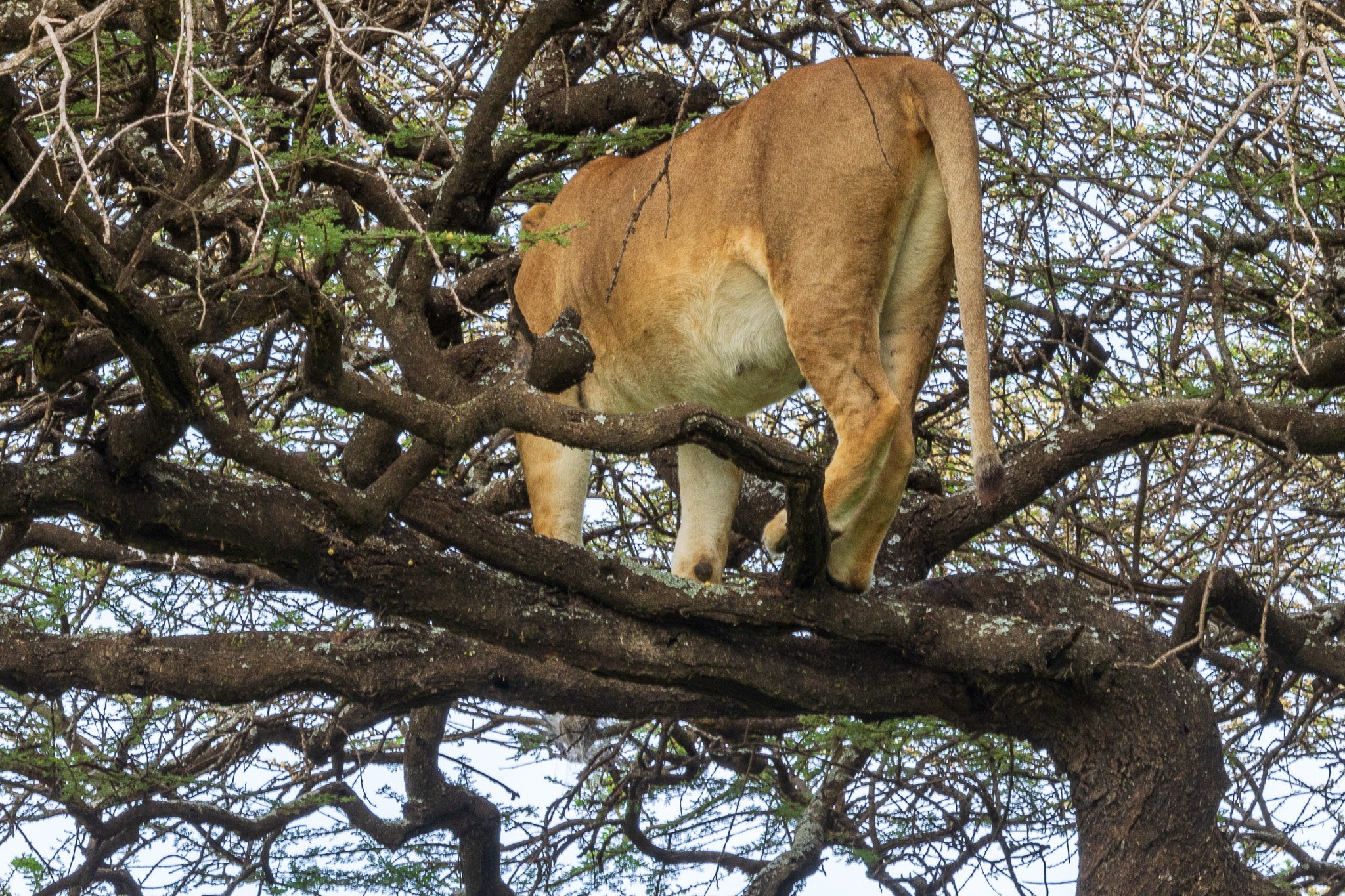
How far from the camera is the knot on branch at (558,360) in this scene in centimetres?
348

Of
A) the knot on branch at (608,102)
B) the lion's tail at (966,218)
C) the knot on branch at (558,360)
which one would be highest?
the knot on branch at (608,102)

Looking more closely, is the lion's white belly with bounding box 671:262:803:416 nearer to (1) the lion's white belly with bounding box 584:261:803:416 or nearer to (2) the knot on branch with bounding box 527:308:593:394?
(1) the lion's white belly with bounding box 584:261:803:416

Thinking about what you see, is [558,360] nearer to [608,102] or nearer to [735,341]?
[735,341]

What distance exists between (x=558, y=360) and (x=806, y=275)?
90cm

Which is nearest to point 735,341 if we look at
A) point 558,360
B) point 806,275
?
point 806,275

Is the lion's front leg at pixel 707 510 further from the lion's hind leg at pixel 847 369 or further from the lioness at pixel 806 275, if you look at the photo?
the lion's hind leg at pixel 847 369

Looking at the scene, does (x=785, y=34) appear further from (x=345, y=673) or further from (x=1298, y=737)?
(x=1298, y=737)

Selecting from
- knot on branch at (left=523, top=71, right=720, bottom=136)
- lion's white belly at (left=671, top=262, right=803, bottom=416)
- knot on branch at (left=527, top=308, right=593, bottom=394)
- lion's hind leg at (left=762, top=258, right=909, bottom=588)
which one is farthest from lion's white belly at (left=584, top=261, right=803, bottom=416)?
knot on branch at (left=523, top=71, right=720, bottom=136)

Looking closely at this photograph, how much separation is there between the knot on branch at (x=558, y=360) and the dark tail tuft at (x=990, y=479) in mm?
1032

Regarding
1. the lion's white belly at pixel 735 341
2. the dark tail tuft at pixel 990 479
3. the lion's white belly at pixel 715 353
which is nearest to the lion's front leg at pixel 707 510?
the lion's white belly at pixel 715 353

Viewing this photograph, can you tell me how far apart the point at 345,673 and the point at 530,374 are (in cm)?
124

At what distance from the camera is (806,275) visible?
4.03 meters

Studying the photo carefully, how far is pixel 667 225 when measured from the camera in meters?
4.23

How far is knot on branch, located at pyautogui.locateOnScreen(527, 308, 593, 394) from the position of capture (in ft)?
11.4
